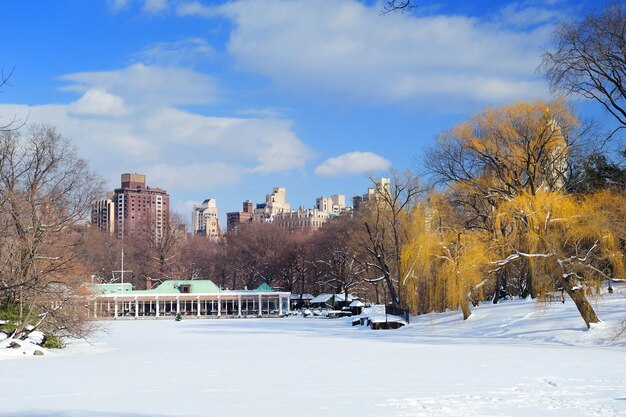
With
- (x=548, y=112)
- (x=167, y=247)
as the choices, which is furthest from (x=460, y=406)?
(x=167, y=247)

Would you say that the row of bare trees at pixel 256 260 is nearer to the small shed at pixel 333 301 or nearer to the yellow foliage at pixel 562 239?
the small shed at pixel 333 301

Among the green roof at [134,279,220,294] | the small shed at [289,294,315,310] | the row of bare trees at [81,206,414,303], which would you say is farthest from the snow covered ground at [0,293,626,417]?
the small shed at [289,294,315,310]

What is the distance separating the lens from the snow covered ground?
12.7 metres

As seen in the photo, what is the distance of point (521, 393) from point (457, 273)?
20.4 meters

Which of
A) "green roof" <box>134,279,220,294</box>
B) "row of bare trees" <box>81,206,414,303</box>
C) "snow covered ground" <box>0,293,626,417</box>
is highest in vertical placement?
"row of bare trees" <box>81,206,414,303</box>

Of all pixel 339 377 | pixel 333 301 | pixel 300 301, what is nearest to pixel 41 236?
pixel 339 377

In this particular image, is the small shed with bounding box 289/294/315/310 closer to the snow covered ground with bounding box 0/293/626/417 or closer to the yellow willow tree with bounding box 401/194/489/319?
the yellow willow tree with bounding box 401/194/489/319

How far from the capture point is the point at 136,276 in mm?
98250

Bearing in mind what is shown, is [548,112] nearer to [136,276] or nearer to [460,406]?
[460,406]

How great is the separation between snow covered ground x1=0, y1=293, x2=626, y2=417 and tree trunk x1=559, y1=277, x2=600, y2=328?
1.62ft

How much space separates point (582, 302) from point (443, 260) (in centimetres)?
1035

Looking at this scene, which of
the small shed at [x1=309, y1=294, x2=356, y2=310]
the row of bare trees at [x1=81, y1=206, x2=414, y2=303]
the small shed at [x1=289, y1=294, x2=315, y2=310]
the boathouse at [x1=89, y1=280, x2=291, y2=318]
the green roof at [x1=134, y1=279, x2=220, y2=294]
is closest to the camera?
the small shed at [x1=309, y1=294, x2=356, y2=310]

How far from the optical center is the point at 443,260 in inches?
1499

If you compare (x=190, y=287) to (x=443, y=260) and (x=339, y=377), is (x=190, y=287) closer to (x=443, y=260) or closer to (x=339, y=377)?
(x=443, y=260)
